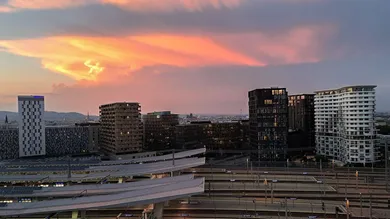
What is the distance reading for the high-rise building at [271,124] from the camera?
Result: 5912cm

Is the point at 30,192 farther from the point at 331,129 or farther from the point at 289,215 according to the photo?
the point at 331,129

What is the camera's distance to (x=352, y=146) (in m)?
51.8

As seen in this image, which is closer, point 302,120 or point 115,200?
point 115,200

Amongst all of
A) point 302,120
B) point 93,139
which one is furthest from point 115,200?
point 302,120

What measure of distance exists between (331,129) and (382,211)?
34697 mm

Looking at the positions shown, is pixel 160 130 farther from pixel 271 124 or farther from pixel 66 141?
pixel 271 124

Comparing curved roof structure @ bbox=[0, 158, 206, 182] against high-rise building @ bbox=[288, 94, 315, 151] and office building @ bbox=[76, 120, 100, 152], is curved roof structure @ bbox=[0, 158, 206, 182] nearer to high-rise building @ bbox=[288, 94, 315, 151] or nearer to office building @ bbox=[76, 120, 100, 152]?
high-rise building @ bbox=[288, 94, 315, 151]

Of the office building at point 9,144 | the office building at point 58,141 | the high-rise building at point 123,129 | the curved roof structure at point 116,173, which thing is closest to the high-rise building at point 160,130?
the high-rise building at point 123,129

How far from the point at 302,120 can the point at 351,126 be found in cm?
2717

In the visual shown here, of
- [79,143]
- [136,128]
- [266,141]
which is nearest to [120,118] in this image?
[136,128]

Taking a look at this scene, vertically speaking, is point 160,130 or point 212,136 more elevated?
point 160,130

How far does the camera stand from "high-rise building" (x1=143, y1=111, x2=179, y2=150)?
283 feet

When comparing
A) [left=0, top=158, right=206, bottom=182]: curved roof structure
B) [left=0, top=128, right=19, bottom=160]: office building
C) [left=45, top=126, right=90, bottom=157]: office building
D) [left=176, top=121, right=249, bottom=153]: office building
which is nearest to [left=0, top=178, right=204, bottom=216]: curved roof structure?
[left=0, top=158, right=206, bottom=182]: curved roof structure

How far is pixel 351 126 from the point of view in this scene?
174 feet
